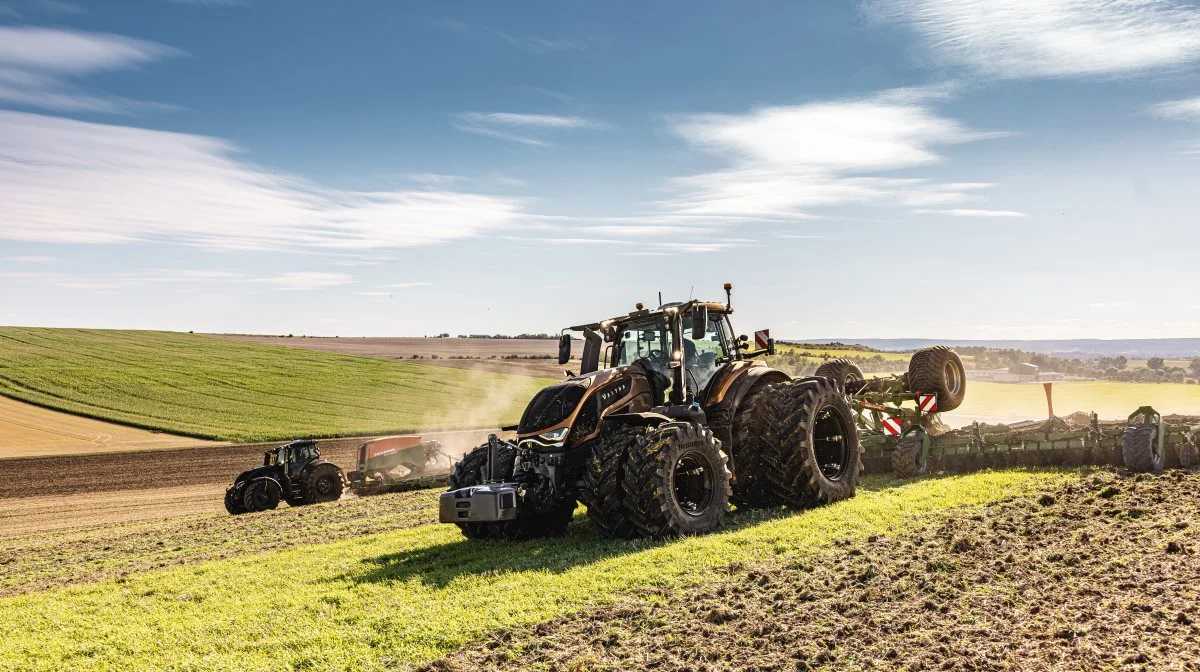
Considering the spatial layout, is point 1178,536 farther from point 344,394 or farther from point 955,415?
point 344,394

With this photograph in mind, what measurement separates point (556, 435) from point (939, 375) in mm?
8749

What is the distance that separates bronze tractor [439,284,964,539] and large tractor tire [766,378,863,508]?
0.02 meters

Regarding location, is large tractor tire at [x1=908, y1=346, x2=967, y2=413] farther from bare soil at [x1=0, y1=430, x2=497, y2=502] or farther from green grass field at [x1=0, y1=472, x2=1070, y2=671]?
bare soil at [x1=0, y1=430, x2=497, y2=502]

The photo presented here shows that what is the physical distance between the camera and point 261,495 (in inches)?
781

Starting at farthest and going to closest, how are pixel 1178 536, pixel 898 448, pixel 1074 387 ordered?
pixel 1074 387, pixel 898 448, pixel 1178 536

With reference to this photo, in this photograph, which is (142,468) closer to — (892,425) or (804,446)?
(892,425)

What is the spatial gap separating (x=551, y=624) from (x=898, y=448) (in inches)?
371

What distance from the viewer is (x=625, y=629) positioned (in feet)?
23.0

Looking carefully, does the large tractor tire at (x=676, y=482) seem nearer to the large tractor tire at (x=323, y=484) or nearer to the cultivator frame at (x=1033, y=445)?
the cultivator frame at (x=1033, y=445)

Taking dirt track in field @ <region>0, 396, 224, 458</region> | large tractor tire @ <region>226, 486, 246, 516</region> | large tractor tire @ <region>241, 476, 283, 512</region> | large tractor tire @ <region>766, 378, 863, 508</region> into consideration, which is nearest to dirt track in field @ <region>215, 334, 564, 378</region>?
dirt track in field @ <region>0, 396, 224, 458</region>

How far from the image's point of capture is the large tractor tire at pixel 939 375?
15.8m

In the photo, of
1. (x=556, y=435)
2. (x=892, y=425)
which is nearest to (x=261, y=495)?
(x=556, y=435)

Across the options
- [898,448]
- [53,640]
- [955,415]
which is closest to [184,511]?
[53,640]

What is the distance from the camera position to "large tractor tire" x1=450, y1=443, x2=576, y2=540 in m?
10.9
